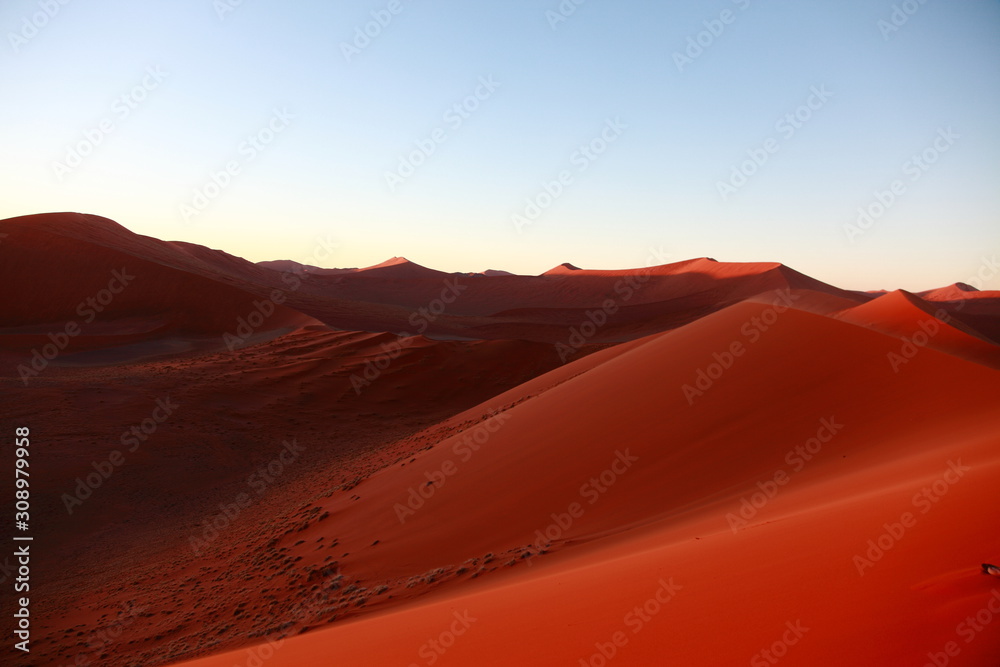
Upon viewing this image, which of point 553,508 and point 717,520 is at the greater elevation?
point 717,520

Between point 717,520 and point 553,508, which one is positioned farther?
point 553,508

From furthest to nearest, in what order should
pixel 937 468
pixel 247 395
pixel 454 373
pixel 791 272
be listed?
pixel 791 272 < pixel 454 373 < pixel 247 395 < pixel 937 468

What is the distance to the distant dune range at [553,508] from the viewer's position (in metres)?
2.53

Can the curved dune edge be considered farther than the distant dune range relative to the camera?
No

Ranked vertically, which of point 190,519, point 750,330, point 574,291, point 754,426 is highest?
point 574,291

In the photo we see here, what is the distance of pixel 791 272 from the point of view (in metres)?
55.1

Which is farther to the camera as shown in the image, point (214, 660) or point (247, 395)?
point (247, 395)

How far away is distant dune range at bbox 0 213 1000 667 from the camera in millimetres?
Answer: 2527

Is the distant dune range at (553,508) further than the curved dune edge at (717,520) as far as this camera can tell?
Yes

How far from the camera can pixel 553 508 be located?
6156 mm

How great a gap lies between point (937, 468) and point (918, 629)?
240 cm

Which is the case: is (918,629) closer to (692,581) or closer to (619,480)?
(692,581)

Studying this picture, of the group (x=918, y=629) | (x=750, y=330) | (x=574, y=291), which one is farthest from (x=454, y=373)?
(x=574, y=291)

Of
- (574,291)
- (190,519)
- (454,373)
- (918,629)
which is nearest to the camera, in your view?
(918,629)
